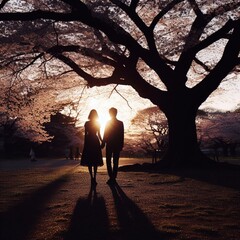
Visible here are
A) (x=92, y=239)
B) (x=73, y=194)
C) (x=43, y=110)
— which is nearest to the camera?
(x=92, y=239)

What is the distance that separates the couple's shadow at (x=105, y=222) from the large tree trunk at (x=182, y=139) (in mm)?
7784

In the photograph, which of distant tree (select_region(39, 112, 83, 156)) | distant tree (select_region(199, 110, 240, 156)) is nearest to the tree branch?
distant tree (select_region(199, 110, 240, 156))

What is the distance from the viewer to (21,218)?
16.4 feet

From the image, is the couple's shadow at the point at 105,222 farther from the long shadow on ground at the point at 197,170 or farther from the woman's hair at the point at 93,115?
the long shadow on ground at the point at 197,170

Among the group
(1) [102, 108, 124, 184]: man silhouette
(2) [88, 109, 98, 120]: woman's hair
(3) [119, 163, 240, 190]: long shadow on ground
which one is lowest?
(3) [119, 163, 240, 190]: long shadow on ground

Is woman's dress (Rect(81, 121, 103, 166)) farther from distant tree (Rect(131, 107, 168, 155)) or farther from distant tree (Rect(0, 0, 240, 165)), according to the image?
distant tree (Rect(131, 107, 168, 155))

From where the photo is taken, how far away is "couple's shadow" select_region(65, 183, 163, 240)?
390 centimetres

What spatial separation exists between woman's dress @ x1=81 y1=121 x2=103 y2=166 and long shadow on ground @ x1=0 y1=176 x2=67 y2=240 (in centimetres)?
191

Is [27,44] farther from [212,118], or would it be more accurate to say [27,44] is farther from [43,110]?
[212,118]

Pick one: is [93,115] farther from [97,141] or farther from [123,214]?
[123,214]

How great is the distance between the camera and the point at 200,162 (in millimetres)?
13648

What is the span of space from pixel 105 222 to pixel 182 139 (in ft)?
32.3

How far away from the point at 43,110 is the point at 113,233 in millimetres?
15459

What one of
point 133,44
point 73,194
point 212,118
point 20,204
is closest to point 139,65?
point 133,44
